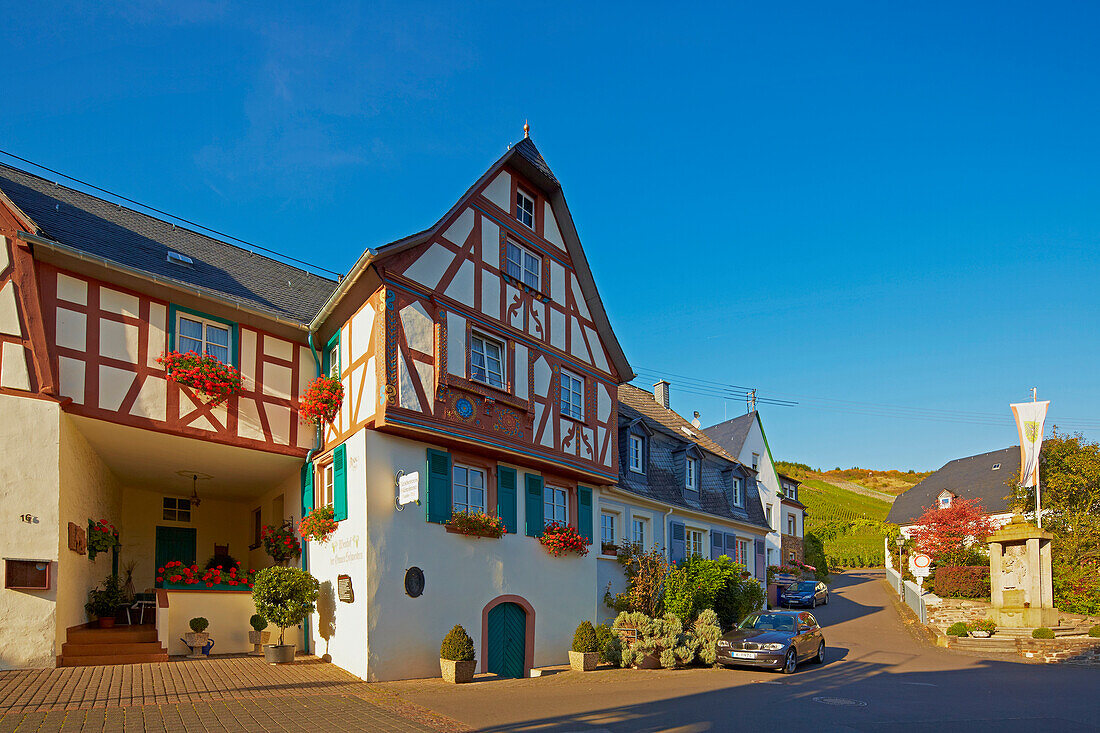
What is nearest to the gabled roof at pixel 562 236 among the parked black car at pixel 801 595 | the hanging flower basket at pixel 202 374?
the hanging flower basket at pixel 202 374

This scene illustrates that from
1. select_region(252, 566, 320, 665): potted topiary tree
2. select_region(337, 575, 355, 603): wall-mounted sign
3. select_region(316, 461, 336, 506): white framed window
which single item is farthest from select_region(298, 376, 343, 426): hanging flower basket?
select_region(337, 575, 355, 603): wall-mounted sign

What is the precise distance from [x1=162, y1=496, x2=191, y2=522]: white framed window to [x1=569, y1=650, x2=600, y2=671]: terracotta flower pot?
38.5 ft

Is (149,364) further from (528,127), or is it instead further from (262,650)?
(528,127)

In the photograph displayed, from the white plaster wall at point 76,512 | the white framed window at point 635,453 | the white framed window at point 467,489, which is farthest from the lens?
the white framed window at point 635,453

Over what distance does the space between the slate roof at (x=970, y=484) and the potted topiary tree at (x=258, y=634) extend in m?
45.1

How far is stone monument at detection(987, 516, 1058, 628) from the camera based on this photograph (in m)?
25.3

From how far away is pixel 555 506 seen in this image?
19.1 meters

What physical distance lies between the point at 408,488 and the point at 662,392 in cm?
2274

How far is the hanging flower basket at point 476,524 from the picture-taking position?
15.8 metres

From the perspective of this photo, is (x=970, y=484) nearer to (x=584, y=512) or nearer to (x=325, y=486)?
(x=584, y=512)

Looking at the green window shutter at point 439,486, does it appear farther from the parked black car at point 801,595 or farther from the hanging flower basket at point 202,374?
the parked black car at point 801,595

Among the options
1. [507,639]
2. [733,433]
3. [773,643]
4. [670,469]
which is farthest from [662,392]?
[507,639]

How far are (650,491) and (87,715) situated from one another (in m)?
16.6

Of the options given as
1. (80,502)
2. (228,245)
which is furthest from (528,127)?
(80,502)
